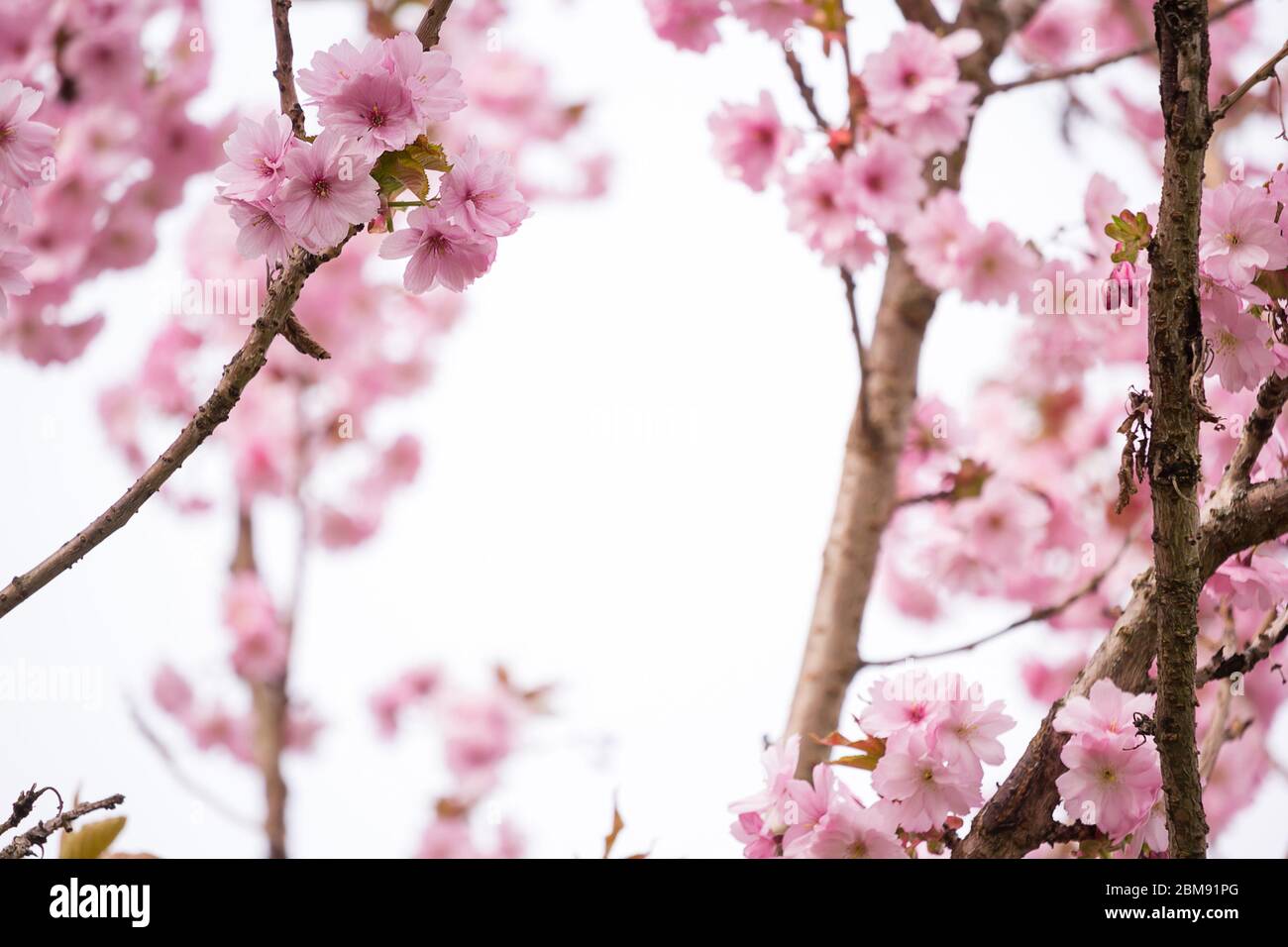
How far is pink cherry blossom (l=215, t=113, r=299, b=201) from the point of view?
0.91 meters

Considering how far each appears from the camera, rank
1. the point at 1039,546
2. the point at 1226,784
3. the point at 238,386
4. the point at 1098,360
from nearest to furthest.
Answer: the point at 238,386 → the point at 1098,360 → the point at 1039,546 → the point at 1226,784

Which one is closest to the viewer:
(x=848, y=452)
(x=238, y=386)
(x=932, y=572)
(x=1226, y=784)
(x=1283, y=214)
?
(x=238, y=386)

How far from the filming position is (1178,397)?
861mm

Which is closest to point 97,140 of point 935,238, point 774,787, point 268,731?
point 268,731

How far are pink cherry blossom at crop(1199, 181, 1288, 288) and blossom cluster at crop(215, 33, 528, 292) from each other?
67 cm

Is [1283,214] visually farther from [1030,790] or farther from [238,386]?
[238,386]

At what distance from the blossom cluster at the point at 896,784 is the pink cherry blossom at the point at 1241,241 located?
495 millimetres

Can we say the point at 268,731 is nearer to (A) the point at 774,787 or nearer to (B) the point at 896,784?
(A) the point at 774,787

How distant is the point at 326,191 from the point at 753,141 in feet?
4.90
